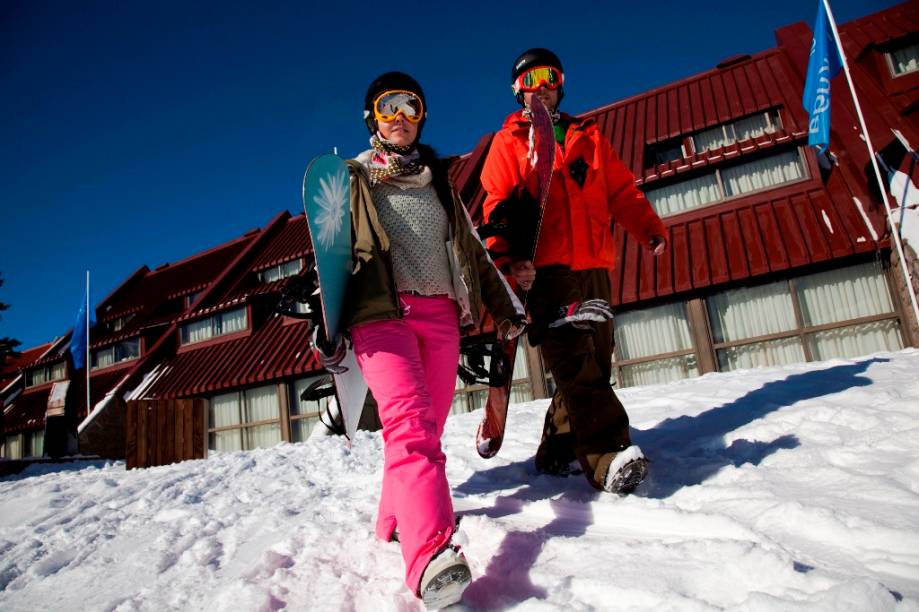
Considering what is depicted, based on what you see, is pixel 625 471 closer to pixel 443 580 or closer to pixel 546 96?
pixel 443 580

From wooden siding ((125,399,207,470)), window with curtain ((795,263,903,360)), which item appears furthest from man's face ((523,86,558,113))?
window with curtain ((795,263,903,360))

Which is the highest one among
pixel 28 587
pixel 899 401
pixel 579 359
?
pixel 579 359

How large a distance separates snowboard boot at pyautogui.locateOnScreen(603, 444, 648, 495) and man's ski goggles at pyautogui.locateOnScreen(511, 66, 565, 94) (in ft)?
6.65

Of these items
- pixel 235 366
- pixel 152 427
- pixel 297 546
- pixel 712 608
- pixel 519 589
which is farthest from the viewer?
pixel 235 366

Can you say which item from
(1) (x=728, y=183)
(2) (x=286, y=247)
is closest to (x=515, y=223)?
(1) (x=728, y=183)

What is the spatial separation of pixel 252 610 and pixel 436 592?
2.29ft

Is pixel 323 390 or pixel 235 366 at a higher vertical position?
pixel 235 366

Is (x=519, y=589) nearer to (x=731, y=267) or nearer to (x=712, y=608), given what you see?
(x=712, y=608)

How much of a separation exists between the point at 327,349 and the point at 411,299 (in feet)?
1.37

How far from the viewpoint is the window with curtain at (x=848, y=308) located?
8.22m

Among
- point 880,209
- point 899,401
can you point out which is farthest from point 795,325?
point 899,401

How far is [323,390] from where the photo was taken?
94.9 inches

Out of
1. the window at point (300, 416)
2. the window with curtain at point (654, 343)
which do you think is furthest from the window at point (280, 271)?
the window with curtain at point (654, 343)

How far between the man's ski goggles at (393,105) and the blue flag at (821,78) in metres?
7.88
